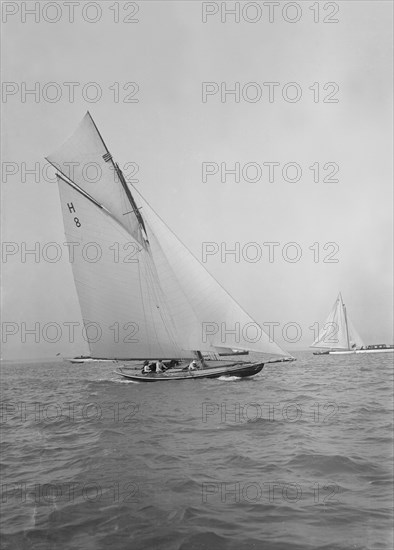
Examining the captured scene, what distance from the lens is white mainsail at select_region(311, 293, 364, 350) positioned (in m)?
89.4

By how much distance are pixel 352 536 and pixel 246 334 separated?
70.5 ft

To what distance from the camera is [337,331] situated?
89500 millimetres

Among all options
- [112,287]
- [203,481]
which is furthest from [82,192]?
[203,481]

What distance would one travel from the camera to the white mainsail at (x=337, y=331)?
89.4m

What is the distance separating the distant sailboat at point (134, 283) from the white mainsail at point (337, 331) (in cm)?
6465

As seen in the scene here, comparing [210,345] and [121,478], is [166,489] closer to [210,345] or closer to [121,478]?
[121,478]

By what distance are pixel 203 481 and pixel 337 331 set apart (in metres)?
87.3

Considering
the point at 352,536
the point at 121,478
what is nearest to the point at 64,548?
the point at 121,478

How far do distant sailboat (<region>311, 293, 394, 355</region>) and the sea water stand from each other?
7789 cm

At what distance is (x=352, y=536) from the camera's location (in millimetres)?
5121

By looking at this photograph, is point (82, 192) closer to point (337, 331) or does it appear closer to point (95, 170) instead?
point (95, 170)

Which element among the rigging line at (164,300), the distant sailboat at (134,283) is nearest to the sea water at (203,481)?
the distant sailboat at (134,283)

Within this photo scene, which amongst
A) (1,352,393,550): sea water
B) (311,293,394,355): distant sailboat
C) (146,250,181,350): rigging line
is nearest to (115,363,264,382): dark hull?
(146,250,181,350): rigging line

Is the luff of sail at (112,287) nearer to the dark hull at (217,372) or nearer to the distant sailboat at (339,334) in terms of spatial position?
the dark hull at (217,372)
